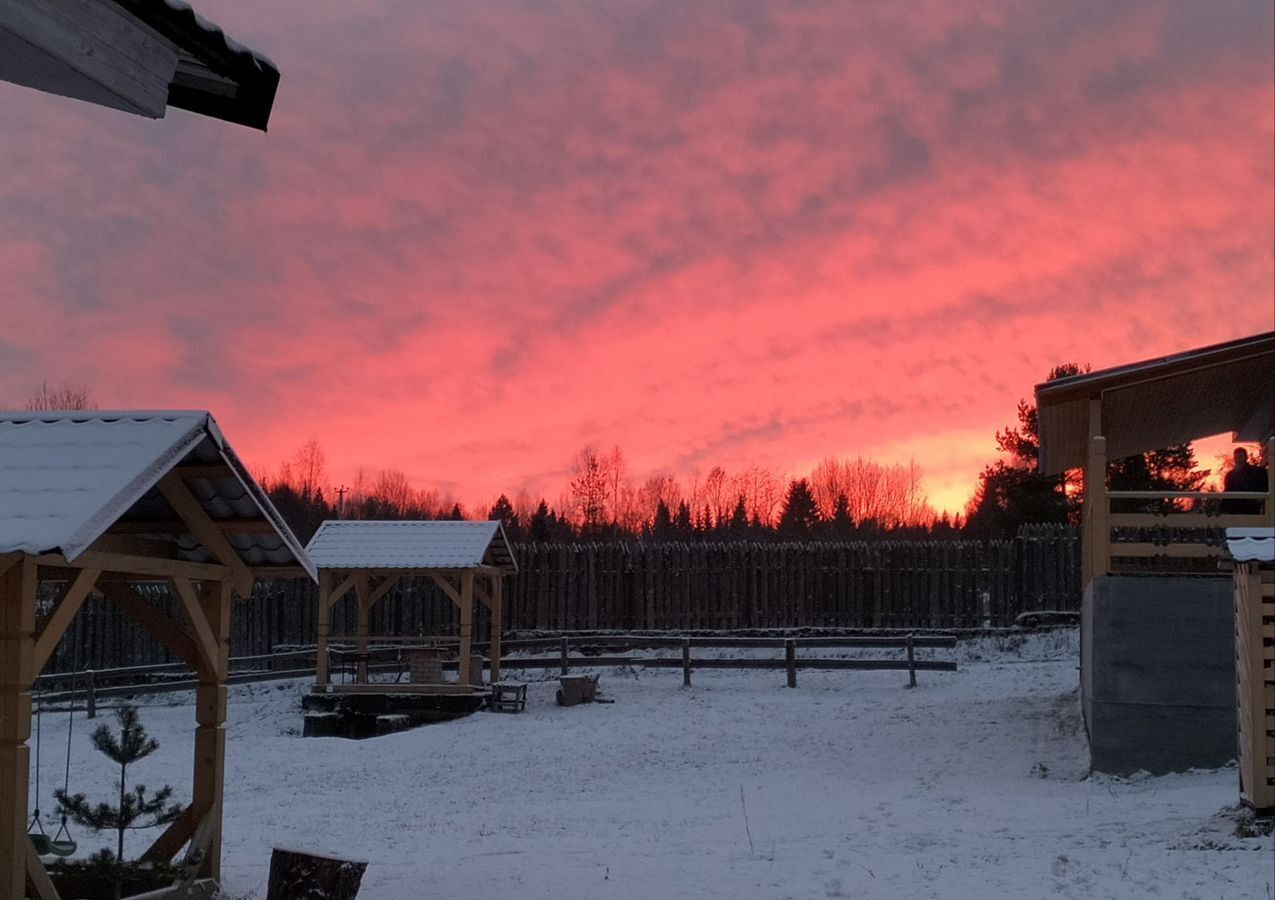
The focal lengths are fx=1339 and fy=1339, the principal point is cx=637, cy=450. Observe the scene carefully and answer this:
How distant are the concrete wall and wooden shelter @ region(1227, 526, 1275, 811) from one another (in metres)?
2.55

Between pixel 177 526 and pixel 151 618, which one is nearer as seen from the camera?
pixel 151 618

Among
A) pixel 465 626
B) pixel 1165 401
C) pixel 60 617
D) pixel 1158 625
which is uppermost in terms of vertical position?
pixel 1165 401

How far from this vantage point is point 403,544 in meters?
25.0

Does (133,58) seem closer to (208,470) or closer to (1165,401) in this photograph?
(208,470)

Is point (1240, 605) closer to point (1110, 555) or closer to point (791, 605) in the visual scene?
point (1110, 555)

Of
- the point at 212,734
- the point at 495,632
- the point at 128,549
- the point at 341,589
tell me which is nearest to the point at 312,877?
the point at 212,734

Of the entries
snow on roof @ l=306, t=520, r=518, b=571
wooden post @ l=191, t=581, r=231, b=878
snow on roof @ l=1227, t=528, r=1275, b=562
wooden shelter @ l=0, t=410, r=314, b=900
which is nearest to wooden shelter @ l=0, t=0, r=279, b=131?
wooden shelter @ l=0, t=410, r=314, b=900

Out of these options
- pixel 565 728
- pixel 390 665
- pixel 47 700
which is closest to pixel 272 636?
pixel 390 665

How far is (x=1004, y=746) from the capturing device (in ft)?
58.3

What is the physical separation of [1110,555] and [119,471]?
37.2 feet

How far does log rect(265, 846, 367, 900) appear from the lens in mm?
8781

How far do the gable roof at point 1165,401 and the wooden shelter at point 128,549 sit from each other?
9.82 metres

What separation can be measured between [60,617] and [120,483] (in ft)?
2.82

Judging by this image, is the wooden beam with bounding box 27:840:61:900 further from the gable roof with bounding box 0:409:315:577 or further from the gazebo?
the gazebo
